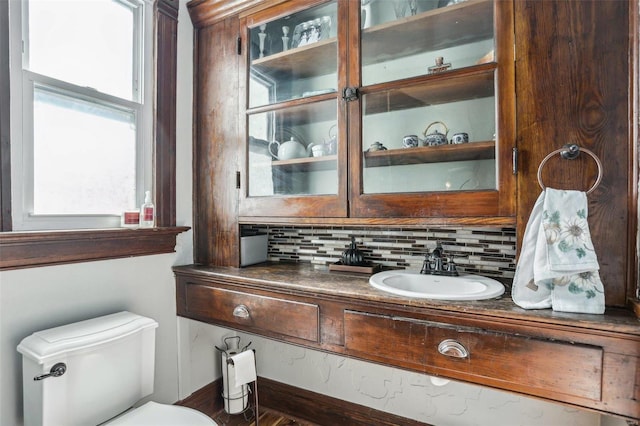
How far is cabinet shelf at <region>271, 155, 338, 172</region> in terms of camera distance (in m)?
1.47

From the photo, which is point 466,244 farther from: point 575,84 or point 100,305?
point 100,305

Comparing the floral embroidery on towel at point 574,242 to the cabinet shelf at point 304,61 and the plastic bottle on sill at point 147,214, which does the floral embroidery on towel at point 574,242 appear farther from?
the plastic bottle on sill at point 147,214

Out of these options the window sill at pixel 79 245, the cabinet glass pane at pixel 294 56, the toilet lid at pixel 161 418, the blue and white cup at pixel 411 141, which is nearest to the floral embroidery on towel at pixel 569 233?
the blue and white cup at pixel 411 141

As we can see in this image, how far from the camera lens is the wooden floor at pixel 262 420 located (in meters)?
1.81

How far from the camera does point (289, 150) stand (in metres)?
1.63

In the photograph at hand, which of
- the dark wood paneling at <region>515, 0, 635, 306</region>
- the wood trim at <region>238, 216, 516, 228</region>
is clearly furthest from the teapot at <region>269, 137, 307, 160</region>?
the dark wood paneling at <region>515, 0, 635, 306</region>

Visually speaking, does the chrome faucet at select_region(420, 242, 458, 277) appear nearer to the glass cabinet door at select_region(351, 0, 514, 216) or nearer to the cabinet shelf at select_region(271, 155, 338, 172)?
the glass cabinet door at select_region(351, 0, 514, 216)

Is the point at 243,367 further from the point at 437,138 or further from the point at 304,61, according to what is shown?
the point at 304,61

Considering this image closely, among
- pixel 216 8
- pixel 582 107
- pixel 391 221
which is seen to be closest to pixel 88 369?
pixel 391 221

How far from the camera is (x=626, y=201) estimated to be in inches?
38.9

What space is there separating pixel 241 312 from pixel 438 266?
90 cm

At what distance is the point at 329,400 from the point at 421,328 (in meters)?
1.01

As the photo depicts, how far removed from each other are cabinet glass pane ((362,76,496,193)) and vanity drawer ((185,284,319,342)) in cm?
58

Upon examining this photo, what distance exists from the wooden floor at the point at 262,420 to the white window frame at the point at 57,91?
1.21 m
